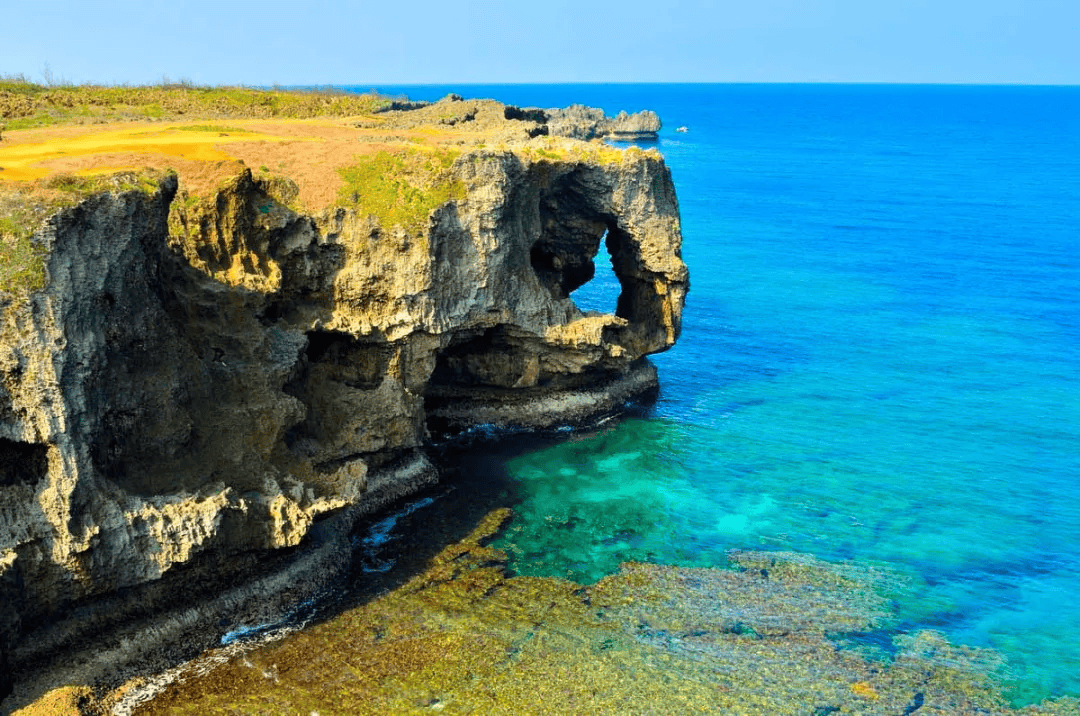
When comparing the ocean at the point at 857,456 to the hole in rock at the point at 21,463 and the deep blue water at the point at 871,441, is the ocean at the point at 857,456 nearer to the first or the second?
the deep blue water at the point at 871,441

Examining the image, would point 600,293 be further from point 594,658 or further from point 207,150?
point 594,658

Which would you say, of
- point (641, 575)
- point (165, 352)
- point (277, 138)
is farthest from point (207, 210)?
point (641, 575)

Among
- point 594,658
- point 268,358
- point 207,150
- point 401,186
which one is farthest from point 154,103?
point 594,658

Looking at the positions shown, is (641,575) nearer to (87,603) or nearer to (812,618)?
(812,618)

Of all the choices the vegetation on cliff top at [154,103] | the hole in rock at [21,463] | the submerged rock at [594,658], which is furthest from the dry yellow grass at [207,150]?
the submerged rock at [594,658]

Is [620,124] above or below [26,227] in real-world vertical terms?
above

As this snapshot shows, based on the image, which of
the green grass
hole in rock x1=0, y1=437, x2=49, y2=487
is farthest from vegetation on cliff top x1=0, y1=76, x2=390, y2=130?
hole in rock x1=0, y1=437, x2=49, y2=487
